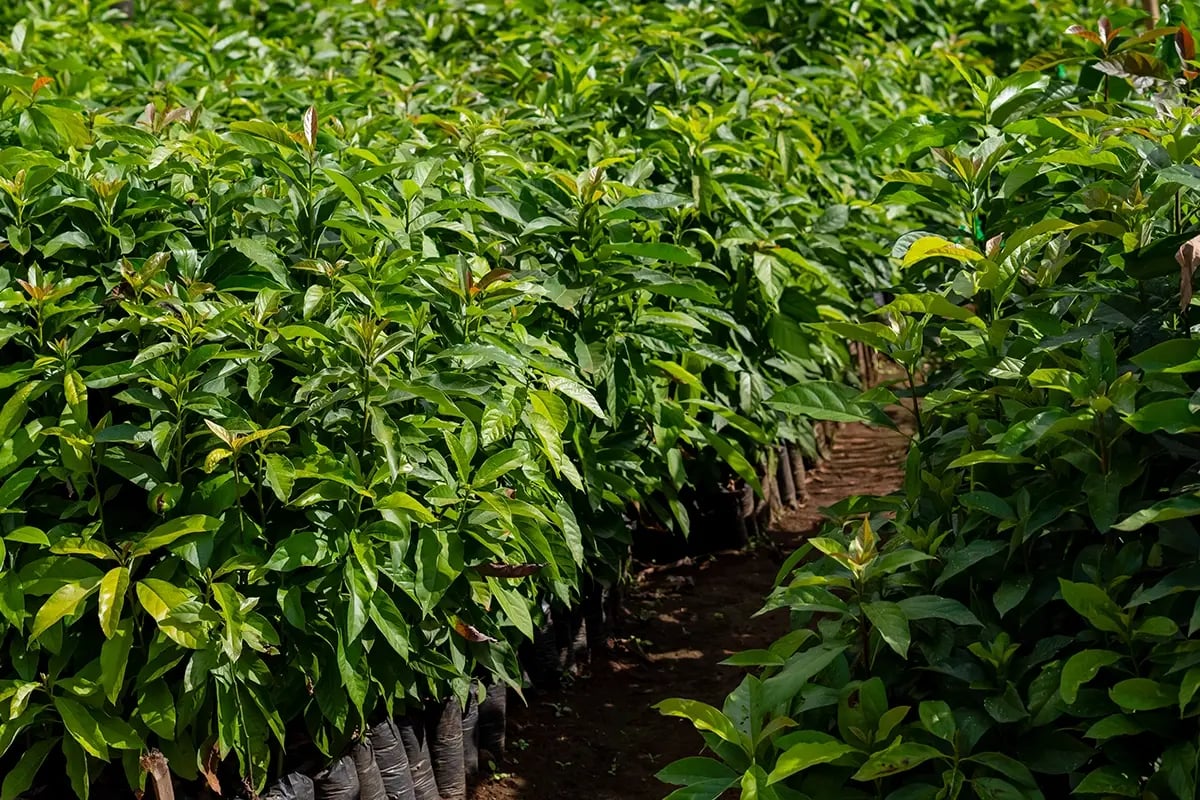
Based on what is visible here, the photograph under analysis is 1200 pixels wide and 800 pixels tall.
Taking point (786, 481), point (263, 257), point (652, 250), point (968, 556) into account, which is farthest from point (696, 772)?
point (786, 481)

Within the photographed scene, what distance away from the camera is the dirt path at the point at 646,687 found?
378cm

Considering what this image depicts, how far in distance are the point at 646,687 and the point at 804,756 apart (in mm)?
2070

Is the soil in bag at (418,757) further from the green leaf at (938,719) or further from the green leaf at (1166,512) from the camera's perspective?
the green leaf at (1166,512)

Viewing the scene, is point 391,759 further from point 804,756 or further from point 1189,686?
point 1189,686

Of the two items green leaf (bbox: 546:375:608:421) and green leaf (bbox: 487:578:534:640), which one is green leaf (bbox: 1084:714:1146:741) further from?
green leaf (bbox: 546:375:608:421)

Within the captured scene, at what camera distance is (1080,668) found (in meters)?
2.19

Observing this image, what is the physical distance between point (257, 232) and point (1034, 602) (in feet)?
6.94

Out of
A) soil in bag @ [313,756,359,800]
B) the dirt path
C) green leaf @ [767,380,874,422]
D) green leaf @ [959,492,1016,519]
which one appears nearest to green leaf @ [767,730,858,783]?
green leaf @ [959,492,1016,519]

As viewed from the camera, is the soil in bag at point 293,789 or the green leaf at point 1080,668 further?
the soil in bag at point 293,789

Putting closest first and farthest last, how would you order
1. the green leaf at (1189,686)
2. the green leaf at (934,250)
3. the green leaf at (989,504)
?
the green leaf at (1189,686), the green leaf at (989,504), the green leaf at (934,250)

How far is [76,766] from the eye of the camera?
286cm

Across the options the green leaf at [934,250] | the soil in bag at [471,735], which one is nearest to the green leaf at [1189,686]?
the green leaf at [934,250]

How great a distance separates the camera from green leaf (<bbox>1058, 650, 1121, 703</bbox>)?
2.16 metres

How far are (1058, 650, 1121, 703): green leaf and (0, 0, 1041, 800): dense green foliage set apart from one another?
883 millimetres
